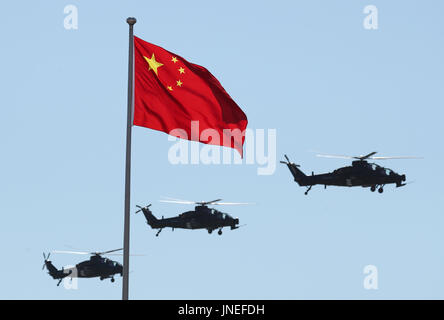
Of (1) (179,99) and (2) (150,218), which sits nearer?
Result: (1) (179,99)

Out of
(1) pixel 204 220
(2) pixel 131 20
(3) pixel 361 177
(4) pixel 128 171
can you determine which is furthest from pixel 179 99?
(1) pixel 204 220

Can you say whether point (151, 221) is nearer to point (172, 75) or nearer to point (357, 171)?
point (357, 171)

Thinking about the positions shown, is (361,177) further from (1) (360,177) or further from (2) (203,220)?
(2) (203,220)

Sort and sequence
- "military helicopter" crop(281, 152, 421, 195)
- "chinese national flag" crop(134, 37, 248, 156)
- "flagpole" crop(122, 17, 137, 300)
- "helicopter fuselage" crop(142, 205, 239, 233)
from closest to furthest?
"flagpole" crop(122, 17, 137, 300)
"chinese national flag" crop(134, 37, 248, 156)
"military helicopter" crop(281, 152, 421, 195)
"helicopter fuselage" crop(142, 205, 239, 233)

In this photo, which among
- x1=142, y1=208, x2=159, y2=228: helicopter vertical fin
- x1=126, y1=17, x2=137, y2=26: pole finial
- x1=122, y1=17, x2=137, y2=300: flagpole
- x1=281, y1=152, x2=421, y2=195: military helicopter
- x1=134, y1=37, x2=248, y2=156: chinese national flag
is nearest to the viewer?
x1=122, y1=17, x2=137, y2=300: flagpole

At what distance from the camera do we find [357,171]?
99125mm

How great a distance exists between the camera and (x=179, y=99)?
112 ft

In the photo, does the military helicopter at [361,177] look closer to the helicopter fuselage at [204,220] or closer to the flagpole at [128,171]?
the helicopter fuselage at [204,220]

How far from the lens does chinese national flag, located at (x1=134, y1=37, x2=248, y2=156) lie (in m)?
33.2

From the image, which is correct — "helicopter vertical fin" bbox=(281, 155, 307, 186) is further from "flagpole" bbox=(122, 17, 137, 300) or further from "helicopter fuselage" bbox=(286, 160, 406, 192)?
"flagpole" bbox=(122, 17, 137, 300)

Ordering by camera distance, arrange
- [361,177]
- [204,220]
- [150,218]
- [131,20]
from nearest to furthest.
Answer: [131,20] → [361,177] → [204,220] → [150,218]

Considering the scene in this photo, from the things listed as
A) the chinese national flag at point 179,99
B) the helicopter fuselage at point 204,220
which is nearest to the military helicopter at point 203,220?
the helicopter fuselage at point 204,220

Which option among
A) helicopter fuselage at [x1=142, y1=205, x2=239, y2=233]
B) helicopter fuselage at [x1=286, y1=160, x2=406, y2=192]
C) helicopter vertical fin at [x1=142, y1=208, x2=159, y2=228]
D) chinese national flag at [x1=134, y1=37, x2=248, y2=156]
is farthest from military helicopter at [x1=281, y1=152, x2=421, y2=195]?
chinese national flag at [x1=134, y1=37, x2=248, y2=156]
